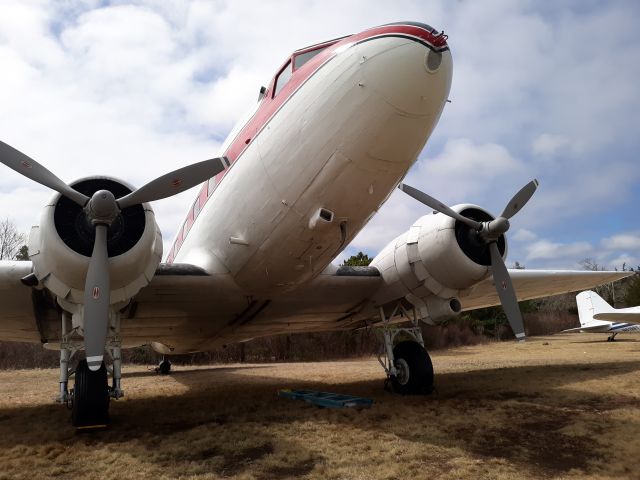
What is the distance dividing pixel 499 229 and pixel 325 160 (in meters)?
4.03

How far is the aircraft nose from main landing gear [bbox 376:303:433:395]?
5029 millimetres

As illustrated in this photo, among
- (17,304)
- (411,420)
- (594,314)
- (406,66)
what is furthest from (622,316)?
(17,304)

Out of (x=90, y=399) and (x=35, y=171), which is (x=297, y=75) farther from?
(x=90, y=399)

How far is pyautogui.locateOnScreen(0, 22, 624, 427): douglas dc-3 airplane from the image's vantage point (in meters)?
5.33

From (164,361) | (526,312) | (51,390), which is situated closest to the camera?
(51,390)

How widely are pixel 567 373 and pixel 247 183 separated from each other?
27.4 feet

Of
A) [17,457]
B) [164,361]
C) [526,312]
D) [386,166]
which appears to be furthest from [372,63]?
[526,312]

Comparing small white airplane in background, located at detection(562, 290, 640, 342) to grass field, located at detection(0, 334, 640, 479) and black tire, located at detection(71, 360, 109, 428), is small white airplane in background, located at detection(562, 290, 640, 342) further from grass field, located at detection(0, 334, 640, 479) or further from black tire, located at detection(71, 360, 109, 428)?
black tire, located at detection(71, 360, 109, 428)

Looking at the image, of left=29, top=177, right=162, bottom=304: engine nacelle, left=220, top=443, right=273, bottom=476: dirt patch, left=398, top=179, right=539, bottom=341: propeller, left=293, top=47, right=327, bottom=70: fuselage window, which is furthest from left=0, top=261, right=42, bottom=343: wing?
left=398, top=179, right=539, bottom=341: propeller

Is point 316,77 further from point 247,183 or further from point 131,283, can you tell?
point 131,283

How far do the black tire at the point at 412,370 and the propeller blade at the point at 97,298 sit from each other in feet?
17.4

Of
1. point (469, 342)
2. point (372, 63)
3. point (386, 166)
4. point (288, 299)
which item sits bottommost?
point (469, 342)

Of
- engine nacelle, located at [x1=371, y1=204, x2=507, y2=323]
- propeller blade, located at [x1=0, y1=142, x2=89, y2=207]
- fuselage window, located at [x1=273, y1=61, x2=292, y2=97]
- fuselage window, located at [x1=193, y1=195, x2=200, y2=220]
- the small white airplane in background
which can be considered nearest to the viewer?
propeller blade, located at [x1=0, y1=142, x2=89, y2=207]

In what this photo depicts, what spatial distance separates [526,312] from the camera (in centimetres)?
4716
